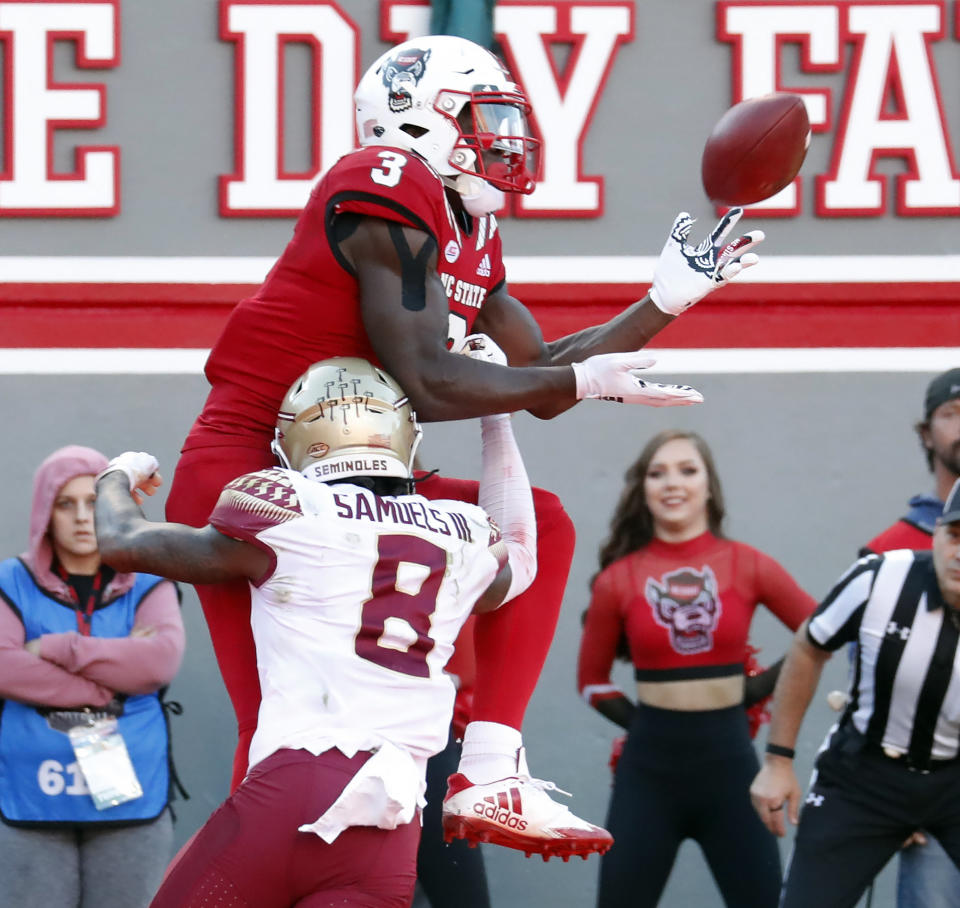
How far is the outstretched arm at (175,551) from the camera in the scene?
3199 mm

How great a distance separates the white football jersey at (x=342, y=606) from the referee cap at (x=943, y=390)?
2598 millimetres

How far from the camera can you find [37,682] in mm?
Answer: 5062

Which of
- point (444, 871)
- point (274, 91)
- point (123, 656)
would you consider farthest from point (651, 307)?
point (274, 91)

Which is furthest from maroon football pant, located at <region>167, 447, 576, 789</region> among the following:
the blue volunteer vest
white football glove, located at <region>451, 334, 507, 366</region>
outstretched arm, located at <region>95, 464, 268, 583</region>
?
the blue volunteer vest

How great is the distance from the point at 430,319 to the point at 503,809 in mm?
995

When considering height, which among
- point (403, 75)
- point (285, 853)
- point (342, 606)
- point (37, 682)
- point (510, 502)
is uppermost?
point (403, 75)

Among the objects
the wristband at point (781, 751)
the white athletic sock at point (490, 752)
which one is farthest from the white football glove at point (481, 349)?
the wristband at point (781, 751)

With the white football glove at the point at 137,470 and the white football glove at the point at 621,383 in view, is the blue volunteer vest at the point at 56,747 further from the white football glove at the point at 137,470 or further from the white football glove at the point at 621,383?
the white football glove at the point at 621,383

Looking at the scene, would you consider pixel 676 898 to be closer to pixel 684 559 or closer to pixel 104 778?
pixel 684 559

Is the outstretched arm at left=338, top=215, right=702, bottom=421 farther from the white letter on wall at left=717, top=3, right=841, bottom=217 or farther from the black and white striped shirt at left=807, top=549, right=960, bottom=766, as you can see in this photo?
the white letter on wall at left=717, top=3, right=841, bottom=217

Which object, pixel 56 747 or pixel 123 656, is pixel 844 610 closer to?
pixel 123 656

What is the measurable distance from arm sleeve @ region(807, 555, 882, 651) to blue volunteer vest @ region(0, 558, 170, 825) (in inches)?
77.1

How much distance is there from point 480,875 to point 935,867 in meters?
1.23

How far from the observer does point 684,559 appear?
5504 millimetres
